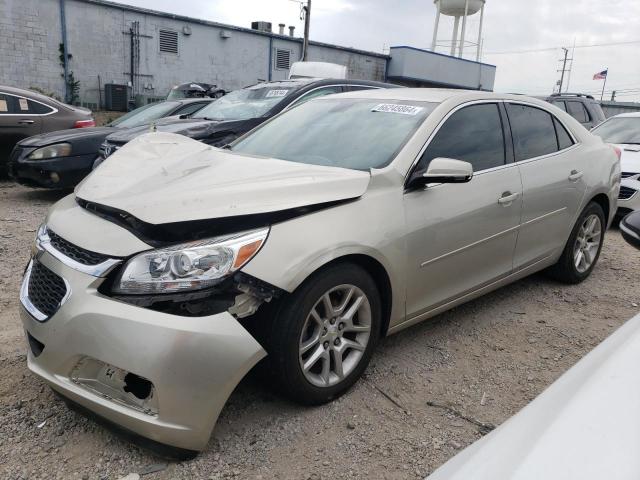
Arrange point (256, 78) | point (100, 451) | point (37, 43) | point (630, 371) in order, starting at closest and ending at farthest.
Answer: point (630, 371)
point (100, 451)
point (37, 43)
point (256, 78)

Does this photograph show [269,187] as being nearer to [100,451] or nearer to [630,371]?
[100,451]

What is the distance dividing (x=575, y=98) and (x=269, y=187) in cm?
1022

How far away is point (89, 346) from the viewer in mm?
2100

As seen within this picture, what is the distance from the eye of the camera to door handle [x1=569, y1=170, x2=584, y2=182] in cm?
404

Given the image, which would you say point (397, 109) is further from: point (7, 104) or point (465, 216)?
point (7, 104)

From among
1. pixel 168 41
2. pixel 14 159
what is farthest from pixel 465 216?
pixel 168 41

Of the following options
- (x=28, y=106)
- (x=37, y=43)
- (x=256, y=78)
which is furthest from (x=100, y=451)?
(x=256, y=78)

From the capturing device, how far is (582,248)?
446 centimetres

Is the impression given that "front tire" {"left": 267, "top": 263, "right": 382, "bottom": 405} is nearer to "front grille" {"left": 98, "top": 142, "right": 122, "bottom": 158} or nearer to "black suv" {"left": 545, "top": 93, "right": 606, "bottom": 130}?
"front grille" {"left": 98, "top": 142, "right": 122, "bottom": 158}

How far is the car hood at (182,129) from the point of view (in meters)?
6.27

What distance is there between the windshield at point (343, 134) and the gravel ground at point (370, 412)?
1.20 metres

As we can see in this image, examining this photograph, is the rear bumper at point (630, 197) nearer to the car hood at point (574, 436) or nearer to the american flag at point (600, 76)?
the car hood at point (574, 436)

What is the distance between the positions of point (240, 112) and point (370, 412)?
16.9ft

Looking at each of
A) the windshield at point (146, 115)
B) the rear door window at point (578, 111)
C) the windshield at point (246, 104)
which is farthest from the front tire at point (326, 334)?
the rear door window at point (578, 111)
